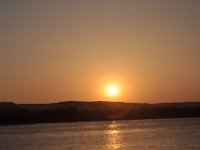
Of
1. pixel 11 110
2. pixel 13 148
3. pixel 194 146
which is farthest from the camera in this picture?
pixel 11 110

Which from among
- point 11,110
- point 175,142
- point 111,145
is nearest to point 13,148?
point 111,145

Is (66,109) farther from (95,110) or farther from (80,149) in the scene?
(80,149)

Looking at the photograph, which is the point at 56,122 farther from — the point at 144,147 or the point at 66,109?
the point at 144,147

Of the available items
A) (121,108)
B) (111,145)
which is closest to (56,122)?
(121,108)

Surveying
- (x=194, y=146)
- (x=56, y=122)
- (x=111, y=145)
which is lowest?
(x=194, y=146)

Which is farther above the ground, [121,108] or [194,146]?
[121,108]

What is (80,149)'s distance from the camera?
70.6m

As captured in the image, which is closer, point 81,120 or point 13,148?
point 13,148

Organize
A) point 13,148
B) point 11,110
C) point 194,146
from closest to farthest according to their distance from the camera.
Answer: point 194,146 < point 13,148 < point 11,110

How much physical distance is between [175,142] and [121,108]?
123357 mm

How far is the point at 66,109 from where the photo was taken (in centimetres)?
18962

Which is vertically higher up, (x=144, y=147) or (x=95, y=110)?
(x=95, y=110)

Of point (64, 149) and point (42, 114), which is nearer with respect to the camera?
point (64, 149)

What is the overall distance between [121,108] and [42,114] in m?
25.3
